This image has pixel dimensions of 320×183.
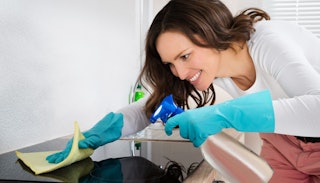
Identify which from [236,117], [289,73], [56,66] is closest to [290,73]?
[289,73]

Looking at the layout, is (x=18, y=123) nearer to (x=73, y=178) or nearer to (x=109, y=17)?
(x=73, y=178)

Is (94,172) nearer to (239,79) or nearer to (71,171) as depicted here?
(71,171)

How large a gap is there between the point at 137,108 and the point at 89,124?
16.2 inches

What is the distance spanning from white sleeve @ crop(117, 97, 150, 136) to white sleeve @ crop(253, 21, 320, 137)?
470mm

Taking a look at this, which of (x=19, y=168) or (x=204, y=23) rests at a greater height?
(x=204, y=23)

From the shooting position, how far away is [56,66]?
1.39 meters

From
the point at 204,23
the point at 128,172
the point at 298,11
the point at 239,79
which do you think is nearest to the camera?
the point at 128,172

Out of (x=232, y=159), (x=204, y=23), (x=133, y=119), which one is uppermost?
(x=204, y=23)

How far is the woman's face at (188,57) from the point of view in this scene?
43.3 inches

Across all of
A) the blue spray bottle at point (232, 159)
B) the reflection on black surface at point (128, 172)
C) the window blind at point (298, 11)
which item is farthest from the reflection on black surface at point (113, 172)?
the window blind at point (298, 11)

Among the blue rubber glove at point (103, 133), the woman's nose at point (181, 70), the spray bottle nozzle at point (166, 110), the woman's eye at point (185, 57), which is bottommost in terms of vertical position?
the blue rubber glove at point (103, 133)

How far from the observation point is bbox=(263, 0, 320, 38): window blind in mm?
2400

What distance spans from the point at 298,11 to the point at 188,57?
5.21ft

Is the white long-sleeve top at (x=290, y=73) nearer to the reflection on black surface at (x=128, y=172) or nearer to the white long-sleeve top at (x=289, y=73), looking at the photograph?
the white long-sleeve top at (x=289, y=73)
